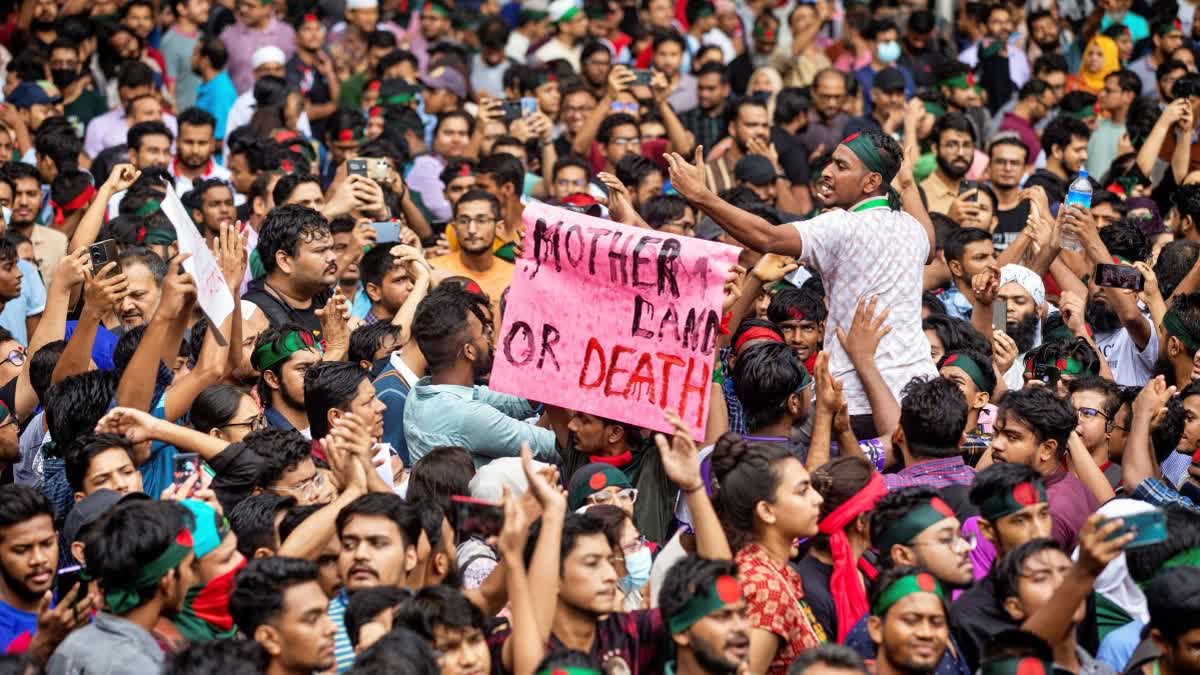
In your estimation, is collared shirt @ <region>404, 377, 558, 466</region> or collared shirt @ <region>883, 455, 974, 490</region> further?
collared shirt @ <region>404, 377, 558, 466</region>

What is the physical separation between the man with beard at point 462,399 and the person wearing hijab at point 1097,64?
9.22 m

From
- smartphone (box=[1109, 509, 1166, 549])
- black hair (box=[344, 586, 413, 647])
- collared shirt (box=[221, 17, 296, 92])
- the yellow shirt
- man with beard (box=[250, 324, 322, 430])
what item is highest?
smartphone (box=[1109, 509, 1166, 549])

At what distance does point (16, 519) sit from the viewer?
581 centimetres

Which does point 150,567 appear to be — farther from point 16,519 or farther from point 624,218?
point 624,218

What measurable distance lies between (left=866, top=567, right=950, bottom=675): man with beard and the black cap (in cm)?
883

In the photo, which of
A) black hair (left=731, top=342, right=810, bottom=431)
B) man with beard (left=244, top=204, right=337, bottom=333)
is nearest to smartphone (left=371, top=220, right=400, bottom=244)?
man with beard (left=244, top=204, right=337, bottom=333)

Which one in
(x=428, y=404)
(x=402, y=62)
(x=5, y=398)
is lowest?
(x=402, y=62)

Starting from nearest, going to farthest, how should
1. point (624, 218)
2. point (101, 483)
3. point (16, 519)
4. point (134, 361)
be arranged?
point (16, 519), point (101, 483), point (134, 361), point (624, 218)

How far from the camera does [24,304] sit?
31.3 feet

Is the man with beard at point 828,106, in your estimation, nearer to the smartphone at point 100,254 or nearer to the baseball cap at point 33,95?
the baseball cap at point 33,95

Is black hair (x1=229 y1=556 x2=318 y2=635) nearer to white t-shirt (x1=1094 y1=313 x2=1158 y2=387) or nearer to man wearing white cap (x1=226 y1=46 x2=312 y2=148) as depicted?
white t-shirt (x1=1094 y1=313 x2=1158 y2=387)

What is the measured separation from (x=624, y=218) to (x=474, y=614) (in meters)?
2.80

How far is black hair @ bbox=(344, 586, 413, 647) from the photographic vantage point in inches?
209

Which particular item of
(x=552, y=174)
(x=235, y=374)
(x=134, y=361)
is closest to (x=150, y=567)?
(x=134, y=361)
